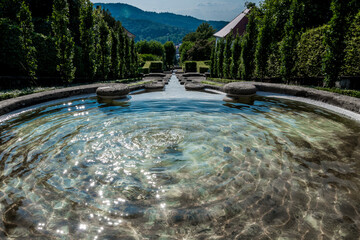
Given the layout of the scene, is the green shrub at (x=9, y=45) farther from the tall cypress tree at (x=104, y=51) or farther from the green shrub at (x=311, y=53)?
the green shrub at (x=311, y=53)

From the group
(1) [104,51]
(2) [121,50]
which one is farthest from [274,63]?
(2) [121,50]

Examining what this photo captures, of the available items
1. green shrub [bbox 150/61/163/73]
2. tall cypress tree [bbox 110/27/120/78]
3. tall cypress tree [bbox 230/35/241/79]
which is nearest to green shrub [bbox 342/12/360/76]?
tall cypress tree [bbox 230/35/241/79]

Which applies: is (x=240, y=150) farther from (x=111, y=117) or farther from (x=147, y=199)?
(x=111, y=117)

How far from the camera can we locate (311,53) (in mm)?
12953

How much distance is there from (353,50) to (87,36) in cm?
2023

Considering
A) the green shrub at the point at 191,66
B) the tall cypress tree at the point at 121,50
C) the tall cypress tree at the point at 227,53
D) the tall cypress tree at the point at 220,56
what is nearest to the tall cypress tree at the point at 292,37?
the tall cypress tree at the point at 227,53

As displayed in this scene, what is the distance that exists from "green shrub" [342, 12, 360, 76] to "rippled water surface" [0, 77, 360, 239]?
267 inches

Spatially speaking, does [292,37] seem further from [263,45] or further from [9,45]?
[9,45]

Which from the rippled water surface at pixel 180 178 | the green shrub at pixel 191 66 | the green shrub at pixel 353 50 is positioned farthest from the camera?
the green shrub at pixel 191 66

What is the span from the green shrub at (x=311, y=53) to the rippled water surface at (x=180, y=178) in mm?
8077

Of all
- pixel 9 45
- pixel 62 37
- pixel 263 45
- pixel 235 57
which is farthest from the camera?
pixel 235 57

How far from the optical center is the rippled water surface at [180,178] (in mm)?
2506

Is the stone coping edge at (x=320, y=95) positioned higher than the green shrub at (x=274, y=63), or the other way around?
the green shrub at (x=274, y=63)

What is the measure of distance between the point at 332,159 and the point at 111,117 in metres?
7.03
